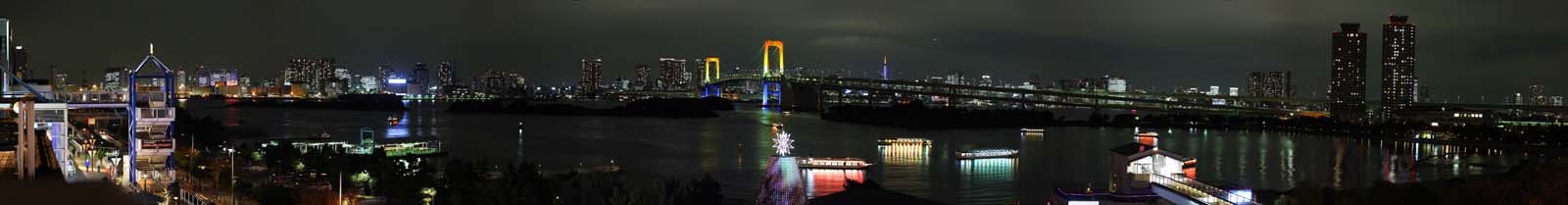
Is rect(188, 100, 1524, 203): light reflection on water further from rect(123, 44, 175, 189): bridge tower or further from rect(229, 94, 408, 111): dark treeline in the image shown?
rect(229, 94, 408, 111): dark treeline

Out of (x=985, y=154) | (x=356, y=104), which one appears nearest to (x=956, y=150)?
(x=985, y=154)

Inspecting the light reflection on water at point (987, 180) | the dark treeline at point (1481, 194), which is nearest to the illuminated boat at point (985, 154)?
the light reflection on water at point (987, 180)

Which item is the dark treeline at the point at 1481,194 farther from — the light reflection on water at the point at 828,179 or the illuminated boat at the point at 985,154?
the illuminated boat at the point at 985,154

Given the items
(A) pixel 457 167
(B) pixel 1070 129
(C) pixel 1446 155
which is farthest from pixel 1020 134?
(A) pixel 457 167

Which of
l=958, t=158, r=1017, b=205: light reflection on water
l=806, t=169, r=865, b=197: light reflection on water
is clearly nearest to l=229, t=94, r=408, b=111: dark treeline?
l=958, t=158, r=1017, b=205: light reflection on water

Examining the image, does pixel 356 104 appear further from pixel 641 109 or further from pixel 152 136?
pixel 152 136

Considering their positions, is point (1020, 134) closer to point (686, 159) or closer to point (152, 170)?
point (686, 159)
